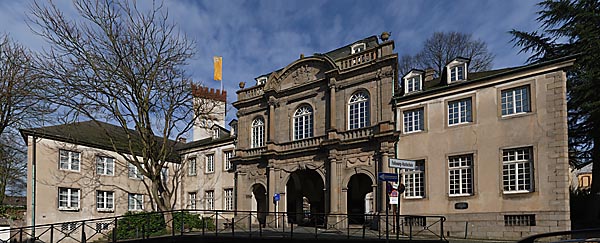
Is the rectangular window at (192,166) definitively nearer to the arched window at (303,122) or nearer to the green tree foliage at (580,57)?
the arched window at (303,122)

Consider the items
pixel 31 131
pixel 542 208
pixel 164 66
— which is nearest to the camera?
pixel 542 208

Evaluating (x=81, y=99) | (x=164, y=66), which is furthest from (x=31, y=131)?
(x=164, y=66)

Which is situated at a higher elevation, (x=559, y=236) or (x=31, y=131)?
(x=31, y=131)

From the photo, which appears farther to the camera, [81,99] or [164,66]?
[164,66]

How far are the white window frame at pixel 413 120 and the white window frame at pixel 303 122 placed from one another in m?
5.90

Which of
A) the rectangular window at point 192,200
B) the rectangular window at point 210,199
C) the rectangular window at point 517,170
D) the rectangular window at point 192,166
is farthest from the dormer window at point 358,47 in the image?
the rectangular window at point 192,200

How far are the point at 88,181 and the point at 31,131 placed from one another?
4.94 m

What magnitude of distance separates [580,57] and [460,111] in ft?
17.0

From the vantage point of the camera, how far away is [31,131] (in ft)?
88.6

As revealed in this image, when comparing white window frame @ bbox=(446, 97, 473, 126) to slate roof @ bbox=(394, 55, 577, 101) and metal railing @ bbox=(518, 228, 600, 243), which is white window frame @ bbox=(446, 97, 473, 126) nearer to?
slate roof @ bbox=(394, 55, 577, 101)

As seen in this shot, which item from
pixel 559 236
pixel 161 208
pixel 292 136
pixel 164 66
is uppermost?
pixel 164 66

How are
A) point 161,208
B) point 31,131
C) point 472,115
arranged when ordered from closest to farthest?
point 472,115, point 161,208, point 31,131

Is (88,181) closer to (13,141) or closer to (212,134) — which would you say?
(13,141)

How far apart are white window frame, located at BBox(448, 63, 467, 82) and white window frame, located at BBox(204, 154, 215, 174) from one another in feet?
60.9
